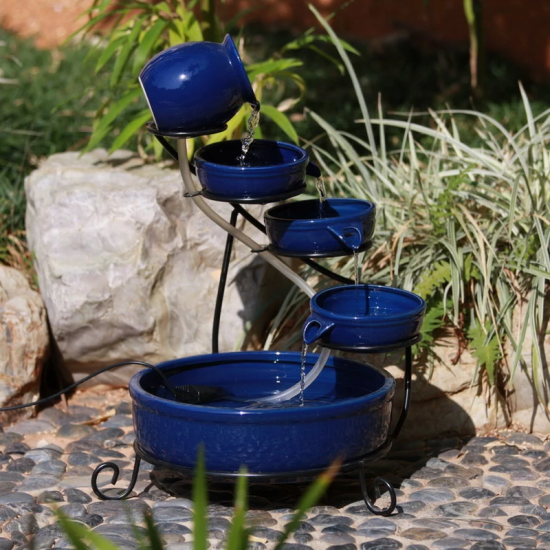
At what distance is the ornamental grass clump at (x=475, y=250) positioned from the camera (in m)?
3.32

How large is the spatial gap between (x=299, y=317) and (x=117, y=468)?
3.49ft

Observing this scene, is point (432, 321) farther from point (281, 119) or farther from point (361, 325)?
point (281, 119)

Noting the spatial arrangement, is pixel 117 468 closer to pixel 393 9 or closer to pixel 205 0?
pixel 205 0

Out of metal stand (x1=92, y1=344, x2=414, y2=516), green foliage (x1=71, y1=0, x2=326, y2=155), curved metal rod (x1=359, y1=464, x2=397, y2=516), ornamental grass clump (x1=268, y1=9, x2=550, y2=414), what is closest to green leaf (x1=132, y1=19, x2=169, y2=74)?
green foliage (x1=71, y1=0, x2=326, y2=155)

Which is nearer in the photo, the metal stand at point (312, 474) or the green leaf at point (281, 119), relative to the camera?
the metal stand at point (312, 474)

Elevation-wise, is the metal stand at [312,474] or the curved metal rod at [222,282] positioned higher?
the curved metal rod at [222,282]

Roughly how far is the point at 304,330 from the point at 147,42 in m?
1.56

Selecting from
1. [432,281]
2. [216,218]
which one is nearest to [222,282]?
[216,218]

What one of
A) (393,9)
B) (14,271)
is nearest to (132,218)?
(14,271)

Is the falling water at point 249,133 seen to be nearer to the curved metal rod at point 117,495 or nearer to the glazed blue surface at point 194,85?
the glazed blue surface at point 194,85

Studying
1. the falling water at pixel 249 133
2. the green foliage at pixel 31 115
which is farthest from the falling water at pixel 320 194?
the green foliage at pixel 31 115

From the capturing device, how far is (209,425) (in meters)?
2.58

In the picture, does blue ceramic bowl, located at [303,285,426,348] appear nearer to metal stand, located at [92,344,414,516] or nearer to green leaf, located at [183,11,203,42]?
metal stand, located at [92,344,414,516]

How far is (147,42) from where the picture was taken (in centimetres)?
371
